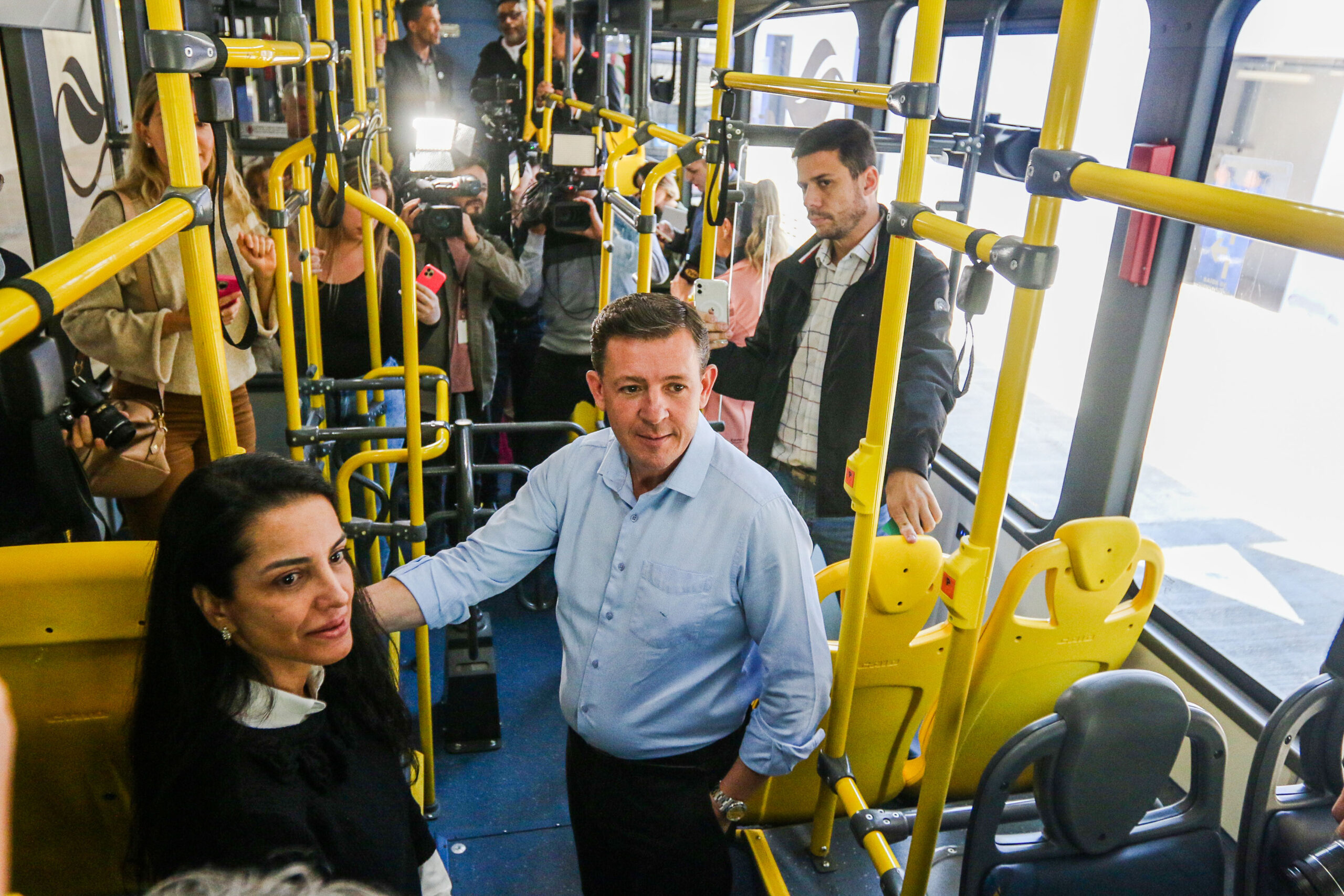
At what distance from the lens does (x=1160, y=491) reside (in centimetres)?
348

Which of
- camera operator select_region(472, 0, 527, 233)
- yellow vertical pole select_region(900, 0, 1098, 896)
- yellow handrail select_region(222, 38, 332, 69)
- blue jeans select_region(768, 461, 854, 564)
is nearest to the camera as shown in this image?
yellow vertical pole select_region(900, 0, 1098, 896)

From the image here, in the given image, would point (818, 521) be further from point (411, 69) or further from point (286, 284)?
point (411, 69)

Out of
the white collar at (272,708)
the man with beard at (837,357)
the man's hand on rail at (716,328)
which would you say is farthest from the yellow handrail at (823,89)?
the white collar at (272,708)

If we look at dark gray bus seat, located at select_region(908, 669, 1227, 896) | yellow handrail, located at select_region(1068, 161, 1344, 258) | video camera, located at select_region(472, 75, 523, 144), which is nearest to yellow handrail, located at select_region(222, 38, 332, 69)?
yellow handrail, located at select_region(1068, 161, 1344, 258)

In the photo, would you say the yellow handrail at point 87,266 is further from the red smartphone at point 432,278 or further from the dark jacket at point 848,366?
the red smartphone at point 432,278

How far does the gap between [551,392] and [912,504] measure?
2.73 metres

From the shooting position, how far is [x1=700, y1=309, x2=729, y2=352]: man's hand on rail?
2.85 metres

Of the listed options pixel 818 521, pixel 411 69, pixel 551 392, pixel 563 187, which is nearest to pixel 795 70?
pixel 411 69

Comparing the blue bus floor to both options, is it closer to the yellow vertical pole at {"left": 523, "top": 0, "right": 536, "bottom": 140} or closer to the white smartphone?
the white smartphone

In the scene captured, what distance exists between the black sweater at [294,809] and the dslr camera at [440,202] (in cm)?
251

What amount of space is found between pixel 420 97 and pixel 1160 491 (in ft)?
18.1

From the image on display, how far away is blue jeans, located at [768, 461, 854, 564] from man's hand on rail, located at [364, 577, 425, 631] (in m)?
1.35

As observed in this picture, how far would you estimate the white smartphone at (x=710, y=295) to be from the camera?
2.80m

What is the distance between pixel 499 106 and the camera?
7.13m
